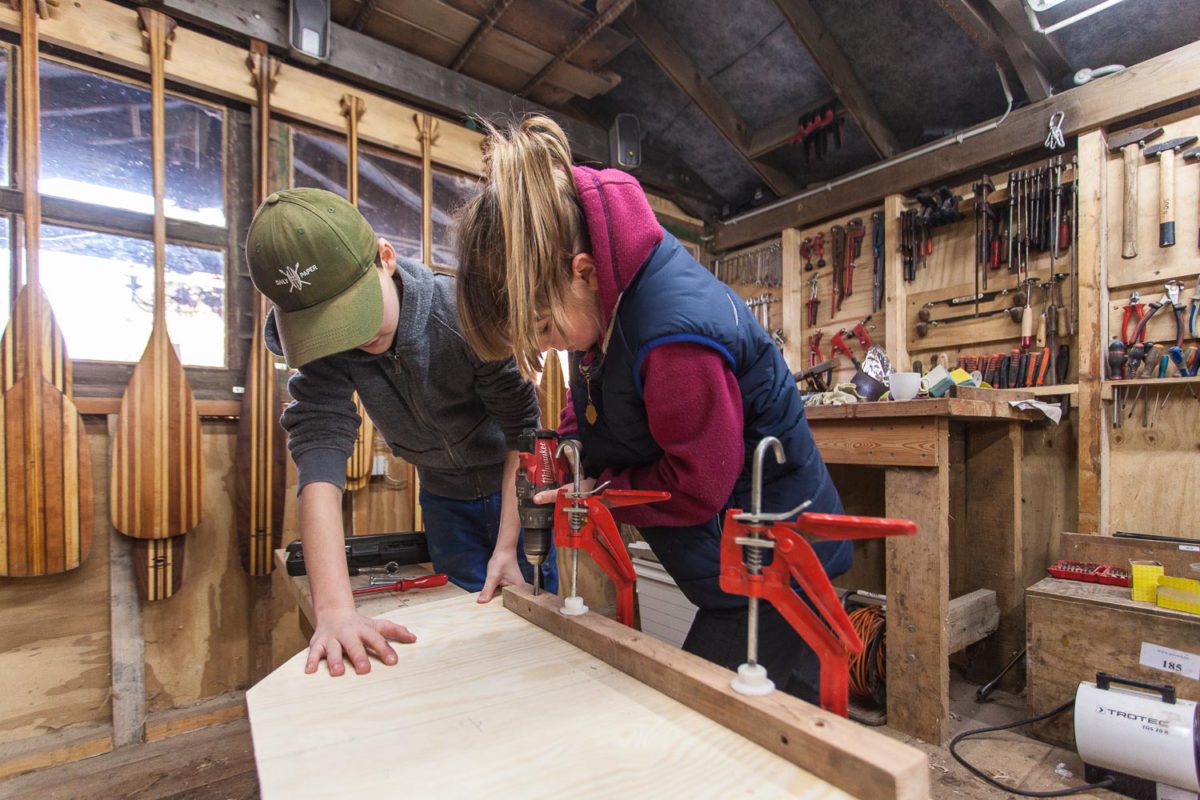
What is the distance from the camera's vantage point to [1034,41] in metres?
2.22

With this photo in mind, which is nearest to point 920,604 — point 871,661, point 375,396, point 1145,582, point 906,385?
point 871,661

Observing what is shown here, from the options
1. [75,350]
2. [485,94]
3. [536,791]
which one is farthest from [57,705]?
[485,94]

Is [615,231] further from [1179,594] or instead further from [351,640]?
[1179,594]

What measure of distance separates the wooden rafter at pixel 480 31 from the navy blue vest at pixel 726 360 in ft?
7.04

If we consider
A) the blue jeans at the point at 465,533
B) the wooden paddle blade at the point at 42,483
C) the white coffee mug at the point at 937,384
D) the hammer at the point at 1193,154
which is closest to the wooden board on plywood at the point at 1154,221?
the hammer at the point at 1193,154

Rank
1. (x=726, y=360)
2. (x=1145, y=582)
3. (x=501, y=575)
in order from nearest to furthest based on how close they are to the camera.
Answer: (x=726, y=360) < (x=501, y=575) < (x=1145, y=582)

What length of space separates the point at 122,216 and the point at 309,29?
103cm

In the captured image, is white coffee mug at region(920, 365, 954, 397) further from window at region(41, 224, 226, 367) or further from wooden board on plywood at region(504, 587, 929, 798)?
window at region(41, 224, 226, 367)

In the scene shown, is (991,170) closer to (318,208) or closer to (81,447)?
(318,208)

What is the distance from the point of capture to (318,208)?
0.98 m

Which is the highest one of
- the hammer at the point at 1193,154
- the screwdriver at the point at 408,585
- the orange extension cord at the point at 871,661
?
the hammer at the point at 1193,154

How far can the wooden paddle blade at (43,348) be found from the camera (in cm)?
181

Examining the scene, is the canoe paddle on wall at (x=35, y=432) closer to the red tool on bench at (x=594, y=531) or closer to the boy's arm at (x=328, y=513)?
the boy's arm at (x=328, y=513)

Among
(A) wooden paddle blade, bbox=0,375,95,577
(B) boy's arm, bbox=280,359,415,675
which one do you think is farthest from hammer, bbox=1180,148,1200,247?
(A) wooden paddle blade, bbox=0,375,95,577
